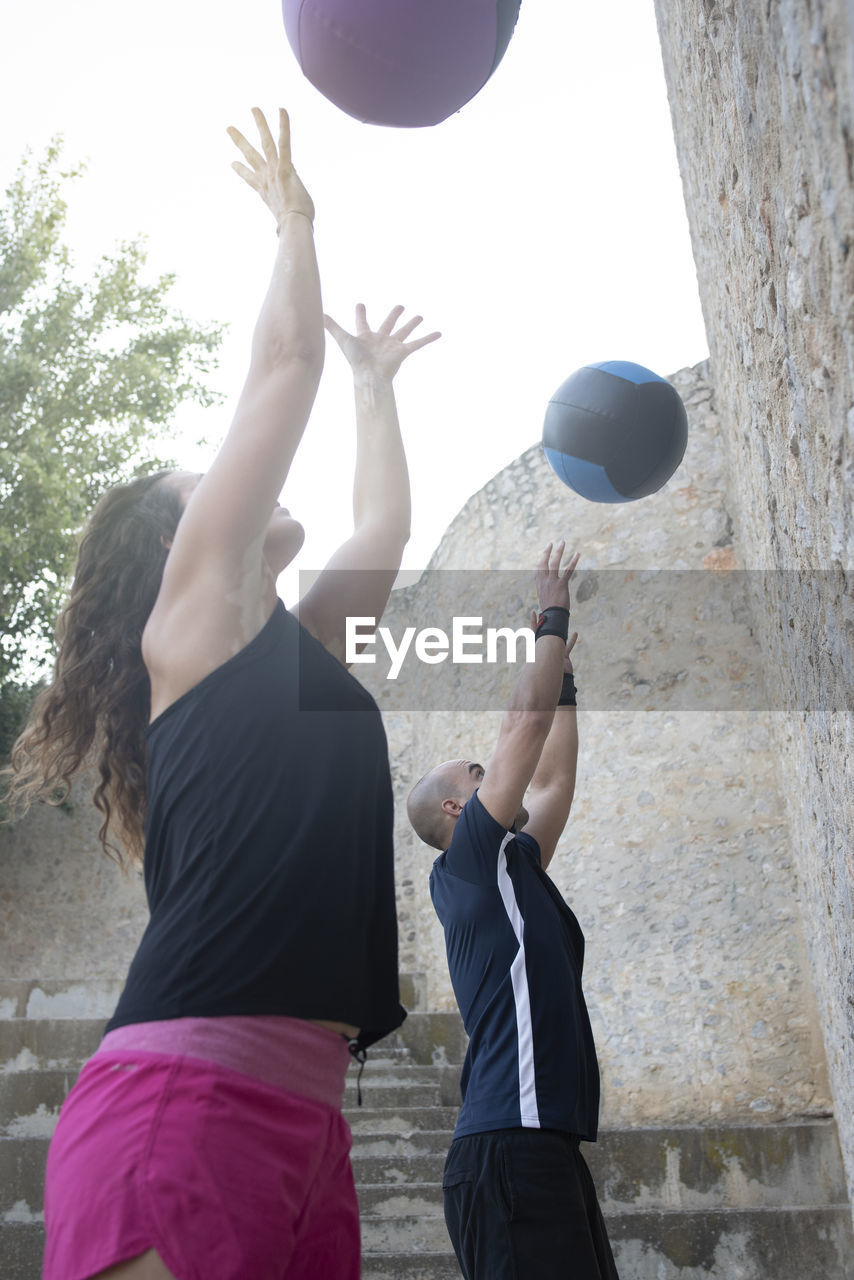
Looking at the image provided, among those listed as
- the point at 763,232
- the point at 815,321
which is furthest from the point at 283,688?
the point at 763,232

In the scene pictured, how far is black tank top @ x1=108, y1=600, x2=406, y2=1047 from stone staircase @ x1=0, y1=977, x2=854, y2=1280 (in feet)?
12.8

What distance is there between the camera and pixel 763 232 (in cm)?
260

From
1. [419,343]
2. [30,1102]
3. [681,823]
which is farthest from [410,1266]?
[419,343]

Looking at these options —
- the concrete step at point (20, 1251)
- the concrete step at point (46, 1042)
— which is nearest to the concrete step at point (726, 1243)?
the concrete step at point (20, 1251)

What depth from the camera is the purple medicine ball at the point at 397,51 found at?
2.49 metres

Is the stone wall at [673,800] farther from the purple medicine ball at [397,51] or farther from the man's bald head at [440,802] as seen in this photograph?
the purple medicine ball at [397,51]

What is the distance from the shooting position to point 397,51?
8.23 feet

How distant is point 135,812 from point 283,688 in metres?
0.47

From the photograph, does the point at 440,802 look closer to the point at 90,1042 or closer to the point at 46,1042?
the point at 90,1042

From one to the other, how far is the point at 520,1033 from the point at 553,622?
110 cm

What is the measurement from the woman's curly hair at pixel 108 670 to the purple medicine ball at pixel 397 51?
144 centimetres

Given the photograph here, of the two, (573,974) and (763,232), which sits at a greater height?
(763,232)

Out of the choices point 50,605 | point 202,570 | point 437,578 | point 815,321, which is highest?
point 50,605

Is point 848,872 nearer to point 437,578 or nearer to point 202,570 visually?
point 202,570
